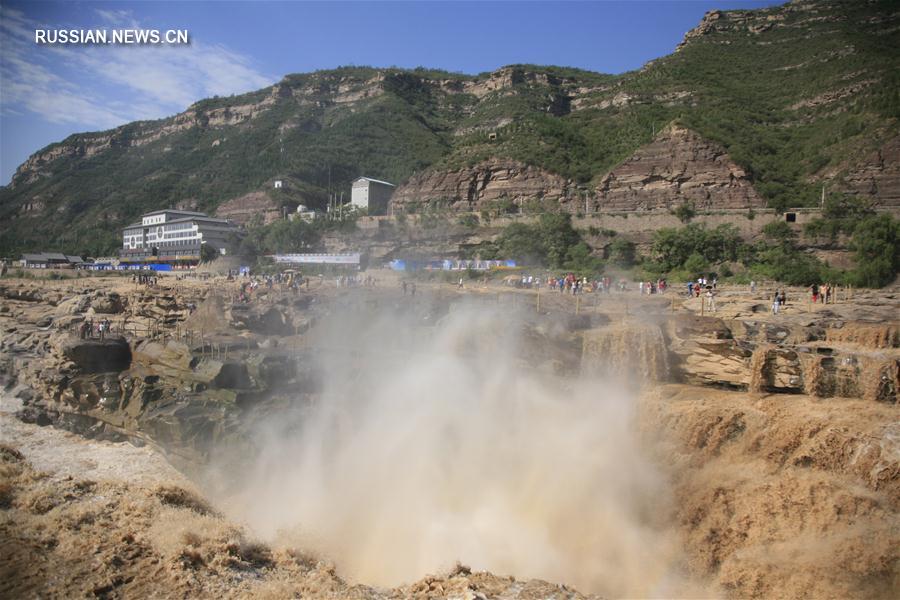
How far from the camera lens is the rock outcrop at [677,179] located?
1601 inches

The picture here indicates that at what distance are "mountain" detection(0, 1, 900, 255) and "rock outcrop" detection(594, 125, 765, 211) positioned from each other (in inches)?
5.5

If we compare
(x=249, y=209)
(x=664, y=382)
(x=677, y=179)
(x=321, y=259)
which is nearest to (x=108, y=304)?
(x=321, y=259)

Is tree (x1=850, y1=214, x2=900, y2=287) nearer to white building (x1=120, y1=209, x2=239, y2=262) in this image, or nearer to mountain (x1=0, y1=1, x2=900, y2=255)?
mountain (x1=0, y1=1, x2=900, y2=255)

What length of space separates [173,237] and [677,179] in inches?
2227

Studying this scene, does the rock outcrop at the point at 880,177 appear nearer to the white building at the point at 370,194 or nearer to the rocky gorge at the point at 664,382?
the rocky gorge at the point at 664,382

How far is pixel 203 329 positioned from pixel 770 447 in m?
24.3

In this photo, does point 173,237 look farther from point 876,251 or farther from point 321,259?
point 876,251

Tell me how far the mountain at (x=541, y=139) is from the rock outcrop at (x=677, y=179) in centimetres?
14

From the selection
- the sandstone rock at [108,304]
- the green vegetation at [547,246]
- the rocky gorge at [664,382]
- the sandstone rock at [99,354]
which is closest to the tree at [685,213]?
the green vegetation at [547,246]

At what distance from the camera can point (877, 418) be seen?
11430mm

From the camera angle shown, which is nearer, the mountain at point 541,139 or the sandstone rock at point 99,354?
the sandstone rock at point 99,354

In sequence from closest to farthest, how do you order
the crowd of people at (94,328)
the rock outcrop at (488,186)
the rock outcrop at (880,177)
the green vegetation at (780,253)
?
1. the crowd of people at (94,328)
2. the green vegetation at (780,253)
3. the rock outcrop at (880,177)
4. the rock outcrop at (488,186)

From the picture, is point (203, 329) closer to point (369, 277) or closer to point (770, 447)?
point (369, 277)

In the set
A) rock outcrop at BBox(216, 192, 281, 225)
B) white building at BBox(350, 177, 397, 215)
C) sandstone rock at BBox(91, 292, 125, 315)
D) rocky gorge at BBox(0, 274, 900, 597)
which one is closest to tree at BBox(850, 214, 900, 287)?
rocky gorge at BBox(0, 274, 900, 597)
